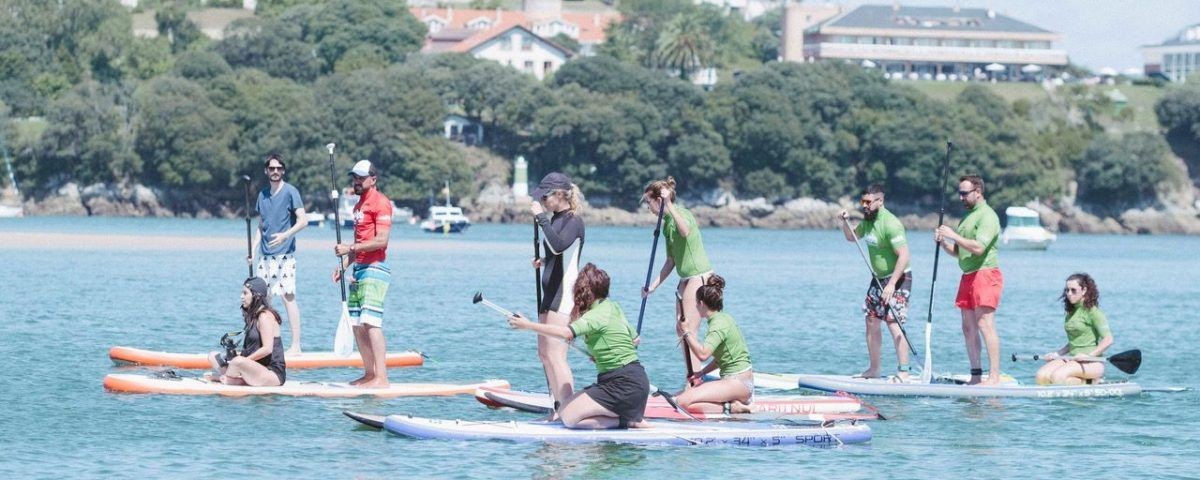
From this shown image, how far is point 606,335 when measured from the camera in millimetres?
15789

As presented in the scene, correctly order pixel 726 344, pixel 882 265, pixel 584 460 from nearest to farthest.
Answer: pixel 584 460 → pixel 726 344 → pixel 882 265

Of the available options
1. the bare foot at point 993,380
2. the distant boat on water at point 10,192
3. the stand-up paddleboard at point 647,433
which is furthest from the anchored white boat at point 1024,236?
the stand-up paddleboard at point 647,433

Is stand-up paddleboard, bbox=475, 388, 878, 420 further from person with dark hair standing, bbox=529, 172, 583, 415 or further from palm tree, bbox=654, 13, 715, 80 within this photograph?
palm tree, bbox=654, 13, 715, 80

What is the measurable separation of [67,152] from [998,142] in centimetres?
6120

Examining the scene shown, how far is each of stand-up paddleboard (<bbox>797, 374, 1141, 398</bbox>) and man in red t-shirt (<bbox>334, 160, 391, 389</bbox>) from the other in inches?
186

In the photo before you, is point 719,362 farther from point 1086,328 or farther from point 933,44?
point 933,44

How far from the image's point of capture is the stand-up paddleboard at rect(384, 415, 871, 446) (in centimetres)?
1633

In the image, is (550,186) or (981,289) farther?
(981,289)

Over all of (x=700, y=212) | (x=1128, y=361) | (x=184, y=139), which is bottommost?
(x=700, y=212)

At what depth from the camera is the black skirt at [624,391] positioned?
16062 mm

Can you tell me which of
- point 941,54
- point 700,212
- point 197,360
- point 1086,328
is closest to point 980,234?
point 1086,328

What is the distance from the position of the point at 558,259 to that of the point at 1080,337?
7136 mm

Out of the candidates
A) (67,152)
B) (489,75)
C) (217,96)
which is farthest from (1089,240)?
(67,152)

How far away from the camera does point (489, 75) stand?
133375 millimetres
